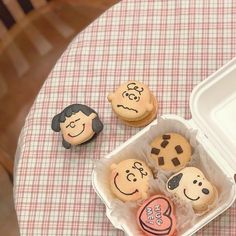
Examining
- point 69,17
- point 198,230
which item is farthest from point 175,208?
point 69,17

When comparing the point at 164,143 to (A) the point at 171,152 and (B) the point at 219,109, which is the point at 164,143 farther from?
(B) the point at 219,109

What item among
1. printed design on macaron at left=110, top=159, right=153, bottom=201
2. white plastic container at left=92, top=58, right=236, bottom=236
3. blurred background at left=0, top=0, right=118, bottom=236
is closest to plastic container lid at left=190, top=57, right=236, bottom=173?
white plastic container at left=92, top=58, right=236, bottom=236

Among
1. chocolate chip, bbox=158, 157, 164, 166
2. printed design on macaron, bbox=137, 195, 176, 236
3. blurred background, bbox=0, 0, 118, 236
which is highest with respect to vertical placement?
chocolate chip, bbox=158, 157, 164, 166

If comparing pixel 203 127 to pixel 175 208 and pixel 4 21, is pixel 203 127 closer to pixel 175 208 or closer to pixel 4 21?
pixel 175 208

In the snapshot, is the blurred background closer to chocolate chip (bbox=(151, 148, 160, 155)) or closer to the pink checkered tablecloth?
the pink checkered tablecloth

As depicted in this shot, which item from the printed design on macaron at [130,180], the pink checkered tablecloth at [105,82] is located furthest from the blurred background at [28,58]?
the printed design on macaron at [130,180]

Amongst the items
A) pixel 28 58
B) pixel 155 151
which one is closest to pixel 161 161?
pixel 155 151

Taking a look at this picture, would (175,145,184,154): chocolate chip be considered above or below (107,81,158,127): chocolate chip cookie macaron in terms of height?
below
